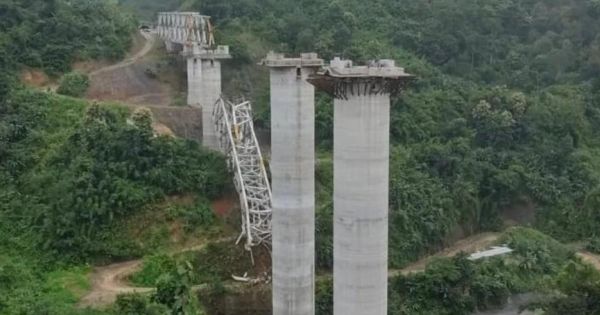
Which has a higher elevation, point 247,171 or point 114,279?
point 247,171

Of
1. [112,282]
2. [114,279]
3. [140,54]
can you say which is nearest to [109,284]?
[112,282]

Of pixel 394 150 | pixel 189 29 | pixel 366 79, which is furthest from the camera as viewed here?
pixel 189 29

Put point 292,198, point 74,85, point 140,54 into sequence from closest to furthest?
point 292,198, point 74,85, point 140,54


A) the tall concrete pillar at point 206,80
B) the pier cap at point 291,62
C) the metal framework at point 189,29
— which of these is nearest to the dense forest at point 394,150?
the metal framework at point 189,29

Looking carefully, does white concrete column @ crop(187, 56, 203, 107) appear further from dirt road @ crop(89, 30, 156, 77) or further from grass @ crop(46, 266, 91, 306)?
grass @ crop(46, 266, 91, 306)

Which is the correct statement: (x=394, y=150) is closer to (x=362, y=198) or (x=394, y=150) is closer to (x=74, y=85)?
(x=74, y=85)

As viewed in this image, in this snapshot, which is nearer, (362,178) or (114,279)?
(362,178)

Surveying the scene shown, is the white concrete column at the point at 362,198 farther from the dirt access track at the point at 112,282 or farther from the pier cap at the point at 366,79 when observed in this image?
the dirt access track at the point at 112,282
